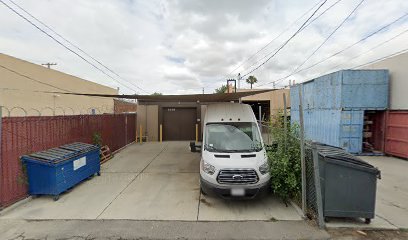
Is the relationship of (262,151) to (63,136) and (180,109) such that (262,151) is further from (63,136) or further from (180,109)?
(180,109)

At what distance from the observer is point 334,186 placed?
413 cm

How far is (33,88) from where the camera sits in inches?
570

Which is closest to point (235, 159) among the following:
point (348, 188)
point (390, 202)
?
point (348, 188)

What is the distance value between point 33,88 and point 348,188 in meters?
17.2

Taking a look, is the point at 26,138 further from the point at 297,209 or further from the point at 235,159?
the point at 297,209

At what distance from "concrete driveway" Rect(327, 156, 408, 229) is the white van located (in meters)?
1.56

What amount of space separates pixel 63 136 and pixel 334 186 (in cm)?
717

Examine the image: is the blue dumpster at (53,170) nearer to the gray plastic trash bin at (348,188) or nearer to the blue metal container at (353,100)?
the gray plastic trash bin at (348,188)

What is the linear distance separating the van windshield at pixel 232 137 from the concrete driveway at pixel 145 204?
3.98ft

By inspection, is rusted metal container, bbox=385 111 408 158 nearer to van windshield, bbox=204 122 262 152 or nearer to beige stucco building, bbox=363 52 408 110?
beige stucco building, bbox=363 52 408 110

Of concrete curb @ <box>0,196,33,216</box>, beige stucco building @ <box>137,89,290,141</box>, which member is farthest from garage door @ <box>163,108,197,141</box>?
concrete curb @ <box>0,196,33,216</box>

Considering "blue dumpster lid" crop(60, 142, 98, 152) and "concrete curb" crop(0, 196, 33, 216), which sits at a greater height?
"blue dumpster lid" crop(60, 142, 98, 152)

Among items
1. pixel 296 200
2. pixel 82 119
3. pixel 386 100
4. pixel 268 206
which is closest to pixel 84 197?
pixel 82 119

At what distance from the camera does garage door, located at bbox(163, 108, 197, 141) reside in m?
16.3
